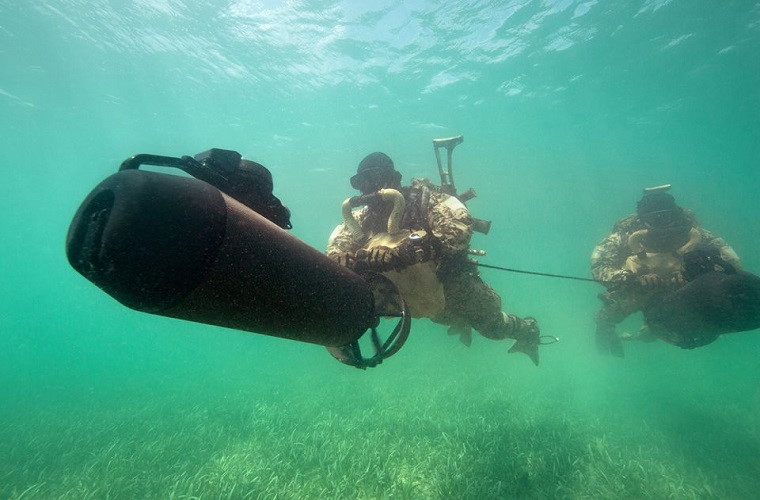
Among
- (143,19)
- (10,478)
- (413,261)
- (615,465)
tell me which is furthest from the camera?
(143,19)

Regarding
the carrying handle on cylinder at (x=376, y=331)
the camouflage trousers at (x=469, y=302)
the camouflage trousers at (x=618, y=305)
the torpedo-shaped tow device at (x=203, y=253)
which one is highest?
the torpedo-shaped tow device at (x=203, y=253)

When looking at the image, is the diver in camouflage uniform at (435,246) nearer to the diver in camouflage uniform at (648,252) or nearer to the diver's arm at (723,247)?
the diver in camouflage uniform at (648,252)

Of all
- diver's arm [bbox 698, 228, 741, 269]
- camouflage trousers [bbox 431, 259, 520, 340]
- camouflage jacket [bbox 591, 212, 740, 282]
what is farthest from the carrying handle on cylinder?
diver's arm [bbox 698, 228, 741, 269]

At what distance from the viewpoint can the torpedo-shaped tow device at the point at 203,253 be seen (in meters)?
1.05

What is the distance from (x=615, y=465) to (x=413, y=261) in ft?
25.4

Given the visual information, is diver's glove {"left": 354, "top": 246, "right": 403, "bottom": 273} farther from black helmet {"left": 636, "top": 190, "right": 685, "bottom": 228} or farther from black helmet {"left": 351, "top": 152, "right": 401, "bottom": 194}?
black helmet {"left": 636, "top": 190, "right": 685, "bottom": 228}

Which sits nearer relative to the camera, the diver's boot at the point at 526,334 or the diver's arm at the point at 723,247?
the diver's arm at the point at 723,247

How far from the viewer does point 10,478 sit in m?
8.30

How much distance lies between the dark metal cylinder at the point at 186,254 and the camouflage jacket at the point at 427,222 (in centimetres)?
234

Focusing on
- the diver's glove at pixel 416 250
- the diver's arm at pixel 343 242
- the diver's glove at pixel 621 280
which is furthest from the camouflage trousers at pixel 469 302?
the diver's glove at pixel 621 280

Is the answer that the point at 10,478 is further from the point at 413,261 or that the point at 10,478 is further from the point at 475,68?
the point at 475,68

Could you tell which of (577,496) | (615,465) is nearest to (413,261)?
(577,496)

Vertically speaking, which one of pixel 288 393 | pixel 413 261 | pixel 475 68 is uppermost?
pixel 475 68

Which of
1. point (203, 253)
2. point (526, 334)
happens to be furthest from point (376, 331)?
point (526, 334)
